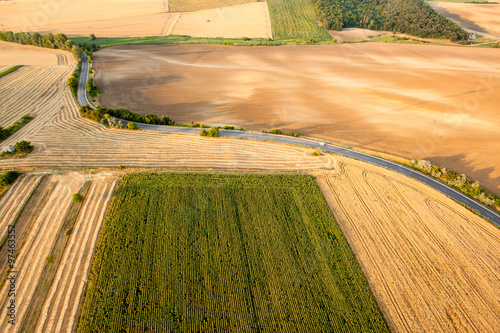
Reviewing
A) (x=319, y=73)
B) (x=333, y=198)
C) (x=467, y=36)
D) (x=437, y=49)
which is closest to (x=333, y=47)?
(x=319, y=73)

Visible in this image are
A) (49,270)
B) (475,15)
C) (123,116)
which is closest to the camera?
(49,270)

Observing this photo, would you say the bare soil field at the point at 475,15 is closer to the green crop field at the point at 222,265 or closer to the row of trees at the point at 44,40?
the green crop field at the point at 222,265

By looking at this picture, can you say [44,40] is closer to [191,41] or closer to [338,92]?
[191,41]

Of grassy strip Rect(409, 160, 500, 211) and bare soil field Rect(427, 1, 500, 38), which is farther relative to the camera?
bare soil field Rect(427, 1, 500, 38)

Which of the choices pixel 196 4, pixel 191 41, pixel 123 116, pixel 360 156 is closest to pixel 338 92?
pixel 360 156

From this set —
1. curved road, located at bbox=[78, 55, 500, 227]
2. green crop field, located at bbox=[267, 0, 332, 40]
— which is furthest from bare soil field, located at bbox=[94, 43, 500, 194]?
green crop field, located at bbox=[267, 0, 332, 40]

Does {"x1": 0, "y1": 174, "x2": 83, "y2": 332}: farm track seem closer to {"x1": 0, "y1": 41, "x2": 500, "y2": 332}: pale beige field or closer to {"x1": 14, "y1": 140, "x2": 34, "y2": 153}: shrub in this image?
{"x1": 0, "y1": 41, "x2": 500, "y2": 332}: pale beige field

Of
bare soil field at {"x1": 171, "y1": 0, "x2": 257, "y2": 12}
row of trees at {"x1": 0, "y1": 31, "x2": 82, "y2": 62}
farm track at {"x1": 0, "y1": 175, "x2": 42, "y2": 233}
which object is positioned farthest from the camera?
bare soil field at {"x1": 171, "y1": 0, "x2": 257, "y2": 12}
